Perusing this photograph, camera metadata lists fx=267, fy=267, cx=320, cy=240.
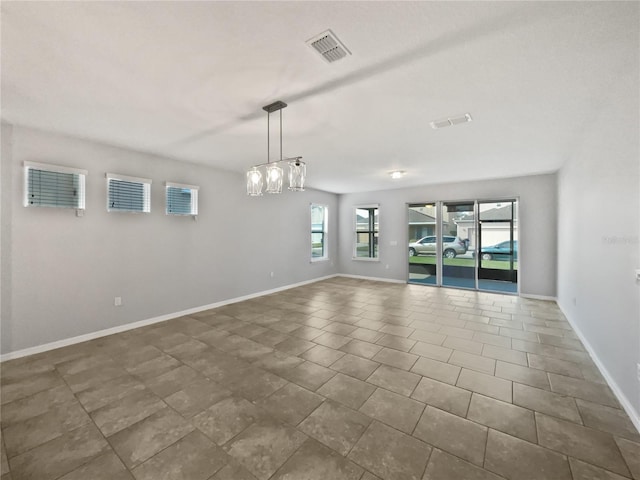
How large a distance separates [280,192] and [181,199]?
2.28m

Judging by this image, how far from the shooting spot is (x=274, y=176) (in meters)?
2.90

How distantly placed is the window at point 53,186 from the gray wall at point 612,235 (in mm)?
5613

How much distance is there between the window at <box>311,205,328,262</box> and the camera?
7750 millimetres

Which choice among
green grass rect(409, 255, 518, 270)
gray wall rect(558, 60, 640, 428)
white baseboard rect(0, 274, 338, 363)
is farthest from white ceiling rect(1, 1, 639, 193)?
green grass rect(409, 255, 518, 270)

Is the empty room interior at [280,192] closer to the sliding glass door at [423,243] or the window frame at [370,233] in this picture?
the sliding glass door at [423,243]

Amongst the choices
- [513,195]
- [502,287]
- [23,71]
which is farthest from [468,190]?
[23,71]

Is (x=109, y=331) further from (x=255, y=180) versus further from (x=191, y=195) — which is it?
(x=255, y=180)

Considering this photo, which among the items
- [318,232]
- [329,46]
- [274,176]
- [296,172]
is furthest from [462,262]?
[329,46]

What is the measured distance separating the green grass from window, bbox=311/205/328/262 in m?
2.59

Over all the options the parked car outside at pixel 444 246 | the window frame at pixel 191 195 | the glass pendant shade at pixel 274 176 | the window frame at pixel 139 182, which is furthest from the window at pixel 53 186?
the parked car outside at pixel 444 246

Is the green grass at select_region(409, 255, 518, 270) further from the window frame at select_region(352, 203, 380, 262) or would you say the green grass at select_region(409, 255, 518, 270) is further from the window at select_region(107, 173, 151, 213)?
the window at select_region(107, 173, 151, 213)

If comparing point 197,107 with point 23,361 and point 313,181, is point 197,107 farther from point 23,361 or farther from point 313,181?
point 313,181

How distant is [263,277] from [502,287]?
18.6 feet

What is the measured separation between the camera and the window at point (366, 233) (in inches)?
320
